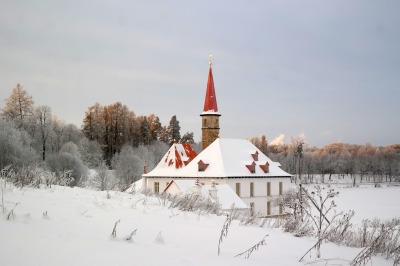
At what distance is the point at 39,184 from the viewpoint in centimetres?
869

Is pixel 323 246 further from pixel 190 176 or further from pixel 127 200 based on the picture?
pixel 190 176

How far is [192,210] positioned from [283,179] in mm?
41383

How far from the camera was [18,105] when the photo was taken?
50.2m

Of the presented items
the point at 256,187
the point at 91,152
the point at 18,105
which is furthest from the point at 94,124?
the point at 256,187

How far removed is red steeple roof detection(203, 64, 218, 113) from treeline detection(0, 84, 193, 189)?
48.3 feet

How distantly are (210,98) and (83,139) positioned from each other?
85.6ft

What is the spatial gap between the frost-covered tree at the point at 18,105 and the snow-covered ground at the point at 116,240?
46.3m

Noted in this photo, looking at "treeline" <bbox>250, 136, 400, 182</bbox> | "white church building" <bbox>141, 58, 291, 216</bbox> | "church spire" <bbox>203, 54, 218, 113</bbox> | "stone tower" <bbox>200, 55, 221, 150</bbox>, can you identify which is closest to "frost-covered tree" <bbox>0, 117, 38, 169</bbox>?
"white church building" <bbox>141, 58, 291, 216</bbox>

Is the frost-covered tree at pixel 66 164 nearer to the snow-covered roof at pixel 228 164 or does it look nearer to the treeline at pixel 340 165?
the snow-covered roof at pixel 228 164

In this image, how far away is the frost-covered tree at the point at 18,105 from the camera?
162 feet

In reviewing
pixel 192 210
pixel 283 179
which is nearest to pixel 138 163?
pixel 283 179

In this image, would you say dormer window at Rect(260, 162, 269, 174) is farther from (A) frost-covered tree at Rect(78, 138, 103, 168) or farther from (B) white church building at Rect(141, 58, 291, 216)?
(A) frost-covered tree at Rect(78, 138, 103, 168)

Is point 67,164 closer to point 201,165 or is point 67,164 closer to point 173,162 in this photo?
point 173,162

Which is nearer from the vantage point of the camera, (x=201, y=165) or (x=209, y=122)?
(x=201, y=165)
